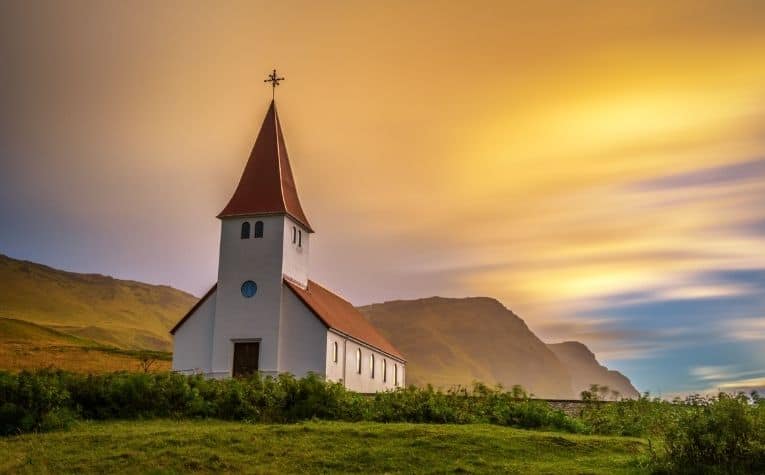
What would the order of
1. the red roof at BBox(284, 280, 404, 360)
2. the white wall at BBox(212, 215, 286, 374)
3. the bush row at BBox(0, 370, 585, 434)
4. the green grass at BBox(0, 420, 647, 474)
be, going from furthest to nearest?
1. the red roof at BBox(284, 280, 404, 360)
2. the white wall at BBox(212, 215, 286, 374)
3. the bush row at BBox(0, 370, 585, 434)
4. the green grass at BBox(0, 420, 647, 474)

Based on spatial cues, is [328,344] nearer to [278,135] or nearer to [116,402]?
[278,135]

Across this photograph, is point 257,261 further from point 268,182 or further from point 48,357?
point 48,357

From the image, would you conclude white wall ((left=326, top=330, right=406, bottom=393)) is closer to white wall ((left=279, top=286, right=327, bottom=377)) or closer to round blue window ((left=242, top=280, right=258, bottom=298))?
white wall ((left=279, top=286, right=327, bottom=377))

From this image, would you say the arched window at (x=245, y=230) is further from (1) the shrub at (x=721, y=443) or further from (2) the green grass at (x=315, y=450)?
(1) the shrub at (x=721, y=443)

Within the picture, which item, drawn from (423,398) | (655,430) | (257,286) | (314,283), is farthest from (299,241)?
(655,430)

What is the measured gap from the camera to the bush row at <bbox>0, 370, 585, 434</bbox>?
23.0 m

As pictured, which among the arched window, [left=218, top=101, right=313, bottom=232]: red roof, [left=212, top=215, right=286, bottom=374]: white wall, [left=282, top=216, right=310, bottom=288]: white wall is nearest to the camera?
[left=212, top=215, right=286, bottom=374]: white wall

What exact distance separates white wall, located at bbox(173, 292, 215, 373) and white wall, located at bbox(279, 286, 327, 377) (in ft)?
13.7

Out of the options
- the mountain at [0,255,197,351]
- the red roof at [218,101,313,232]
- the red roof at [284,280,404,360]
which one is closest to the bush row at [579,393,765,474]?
the red roof at [284,280,404,360]

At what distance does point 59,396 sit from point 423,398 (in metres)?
10.9

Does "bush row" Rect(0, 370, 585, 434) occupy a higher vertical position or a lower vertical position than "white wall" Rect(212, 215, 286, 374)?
lower

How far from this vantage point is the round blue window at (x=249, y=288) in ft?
128

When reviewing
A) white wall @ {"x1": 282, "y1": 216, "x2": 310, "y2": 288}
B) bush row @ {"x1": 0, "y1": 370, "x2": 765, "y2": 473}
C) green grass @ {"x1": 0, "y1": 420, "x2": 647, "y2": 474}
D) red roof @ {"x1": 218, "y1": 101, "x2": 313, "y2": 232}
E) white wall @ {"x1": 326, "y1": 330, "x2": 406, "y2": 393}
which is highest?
red roof @ {"x1": 218, "y1": 101, "x2": 313, "y2": 232}

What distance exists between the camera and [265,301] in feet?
127
